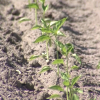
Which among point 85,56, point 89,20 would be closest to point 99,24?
point 89,20

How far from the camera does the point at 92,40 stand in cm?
333

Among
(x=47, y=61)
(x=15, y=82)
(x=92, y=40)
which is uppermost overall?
(x=92, y=40)

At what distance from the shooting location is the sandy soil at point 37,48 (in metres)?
2.27

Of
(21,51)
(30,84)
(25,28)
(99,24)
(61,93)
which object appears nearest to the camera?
(61,93)

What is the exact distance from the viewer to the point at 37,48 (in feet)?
9.34

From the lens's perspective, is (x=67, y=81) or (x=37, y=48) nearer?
(x=67, y=81)

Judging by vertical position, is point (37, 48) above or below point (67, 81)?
above

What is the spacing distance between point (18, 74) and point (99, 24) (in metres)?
1.80

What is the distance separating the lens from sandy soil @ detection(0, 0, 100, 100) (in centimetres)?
227

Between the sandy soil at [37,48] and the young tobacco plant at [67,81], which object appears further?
the sandy soil at [37,48]

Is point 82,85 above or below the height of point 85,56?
below

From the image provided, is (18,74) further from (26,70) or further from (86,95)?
(86,95)

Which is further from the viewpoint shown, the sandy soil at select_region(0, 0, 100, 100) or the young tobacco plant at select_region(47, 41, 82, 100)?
the sandy soil at select_region(0, 0, 100, 100)

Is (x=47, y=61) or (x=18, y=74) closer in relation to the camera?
(x=18, y=74)
